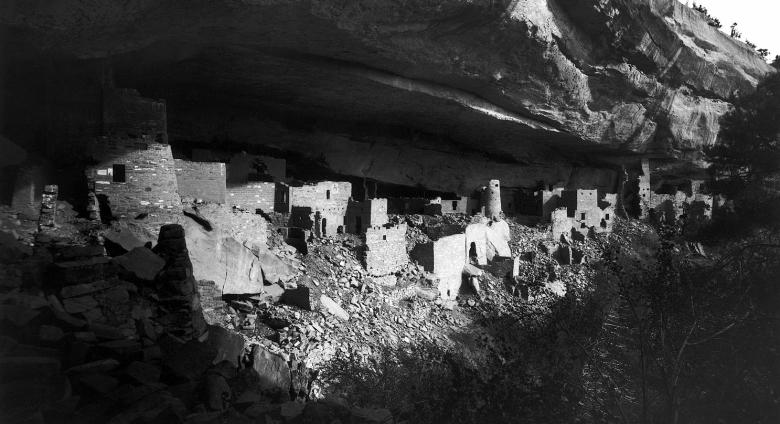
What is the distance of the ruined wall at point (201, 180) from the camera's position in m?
11.1

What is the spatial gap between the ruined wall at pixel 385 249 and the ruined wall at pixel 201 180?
3874 millimetres

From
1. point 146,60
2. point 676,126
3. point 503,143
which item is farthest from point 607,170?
point 146,60

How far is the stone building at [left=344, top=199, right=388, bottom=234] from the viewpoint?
14.5 m

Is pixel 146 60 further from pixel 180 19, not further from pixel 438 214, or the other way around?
pixel 438 214

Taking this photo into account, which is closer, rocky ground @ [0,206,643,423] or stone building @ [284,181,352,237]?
rocky ground @ [0,206,643,423]

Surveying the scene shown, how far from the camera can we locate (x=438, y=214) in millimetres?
18219

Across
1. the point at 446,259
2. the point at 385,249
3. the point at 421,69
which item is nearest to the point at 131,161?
the point at 385,249

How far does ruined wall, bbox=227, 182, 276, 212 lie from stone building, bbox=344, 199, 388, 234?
2.25 m

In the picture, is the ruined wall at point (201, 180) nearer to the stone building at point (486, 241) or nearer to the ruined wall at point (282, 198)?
the ruined wall at point (282, 198)

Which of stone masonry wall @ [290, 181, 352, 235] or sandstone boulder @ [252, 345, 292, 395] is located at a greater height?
stone masonry wall @ [290, 181, 352, 235]

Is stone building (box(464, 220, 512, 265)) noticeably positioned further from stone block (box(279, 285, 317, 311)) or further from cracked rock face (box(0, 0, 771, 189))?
stone block (box(279, 285, 317, 311))

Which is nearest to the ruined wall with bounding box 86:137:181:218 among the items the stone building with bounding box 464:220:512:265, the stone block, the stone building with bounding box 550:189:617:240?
the stone block

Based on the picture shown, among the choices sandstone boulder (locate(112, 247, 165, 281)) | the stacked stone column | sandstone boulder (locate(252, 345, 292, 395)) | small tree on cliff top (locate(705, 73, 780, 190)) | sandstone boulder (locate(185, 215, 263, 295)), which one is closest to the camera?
sandstone boulder (locate(252, 345, 292, 395))

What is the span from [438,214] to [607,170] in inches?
461
